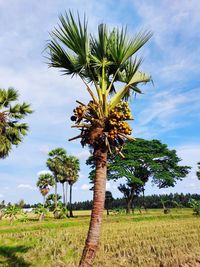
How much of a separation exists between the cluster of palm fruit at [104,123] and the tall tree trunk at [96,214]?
363mm

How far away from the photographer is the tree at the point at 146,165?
5009 cm

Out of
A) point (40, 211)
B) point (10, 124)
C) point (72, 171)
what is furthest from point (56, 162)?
point (10, 124)

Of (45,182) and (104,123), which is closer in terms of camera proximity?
(104,123)

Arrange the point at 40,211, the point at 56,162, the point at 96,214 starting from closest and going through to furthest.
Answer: the point at 96,214, the point at 40,211, the point at 56,162

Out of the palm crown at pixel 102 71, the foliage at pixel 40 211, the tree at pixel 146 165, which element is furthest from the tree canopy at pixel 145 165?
the palm crown at pixel 102 71

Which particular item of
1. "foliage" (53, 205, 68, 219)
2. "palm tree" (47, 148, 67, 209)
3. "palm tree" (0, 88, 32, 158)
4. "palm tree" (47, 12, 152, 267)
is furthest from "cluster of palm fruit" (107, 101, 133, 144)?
"palm tree" (47, 148, 67, 209)

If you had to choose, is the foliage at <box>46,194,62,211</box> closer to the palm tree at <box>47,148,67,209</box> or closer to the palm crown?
the palm tree at <box>47,148,67,209</box>

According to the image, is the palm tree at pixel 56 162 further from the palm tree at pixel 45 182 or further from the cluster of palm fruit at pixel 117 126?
the cluster of palm fruit at pixel 117 126

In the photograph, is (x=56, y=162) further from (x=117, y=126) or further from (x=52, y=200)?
(x=117, y=126)

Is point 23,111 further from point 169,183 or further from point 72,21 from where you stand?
point 169,183

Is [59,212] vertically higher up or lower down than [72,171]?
lower down

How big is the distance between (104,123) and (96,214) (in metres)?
1.99

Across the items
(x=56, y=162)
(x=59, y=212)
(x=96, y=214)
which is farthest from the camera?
(x=56, y=162)

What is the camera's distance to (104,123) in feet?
24.0
